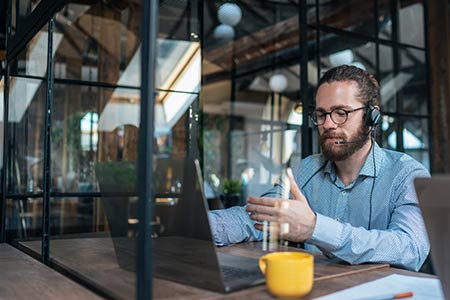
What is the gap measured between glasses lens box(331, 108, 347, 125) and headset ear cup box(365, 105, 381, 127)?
88 mm

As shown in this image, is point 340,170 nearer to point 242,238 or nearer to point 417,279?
point 242,238

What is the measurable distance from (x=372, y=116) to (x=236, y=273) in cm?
91

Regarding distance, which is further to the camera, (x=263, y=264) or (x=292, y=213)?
(x=292, y=213)

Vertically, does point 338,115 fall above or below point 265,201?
above

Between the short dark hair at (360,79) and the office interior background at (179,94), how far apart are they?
1.29 feet

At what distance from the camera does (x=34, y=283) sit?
43.3 inches

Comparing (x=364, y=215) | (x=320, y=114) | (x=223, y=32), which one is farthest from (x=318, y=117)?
(x=223, y=32)

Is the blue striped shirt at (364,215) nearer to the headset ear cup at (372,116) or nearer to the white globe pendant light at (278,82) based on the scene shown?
the headset ear cup at (372,116)

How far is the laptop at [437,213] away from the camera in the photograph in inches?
26.9

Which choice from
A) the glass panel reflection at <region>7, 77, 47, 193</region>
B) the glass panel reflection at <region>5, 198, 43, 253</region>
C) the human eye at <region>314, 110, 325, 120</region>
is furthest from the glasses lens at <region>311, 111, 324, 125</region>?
the glass panel reflection at <region>7, 77, 47, 193</region>

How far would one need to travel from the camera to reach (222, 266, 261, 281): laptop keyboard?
3.37ft

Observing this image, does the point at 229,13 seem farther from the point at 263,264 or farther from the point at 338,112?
the point at 263,264

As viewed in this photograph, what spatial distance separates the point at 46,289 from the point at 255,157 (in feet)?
18.5

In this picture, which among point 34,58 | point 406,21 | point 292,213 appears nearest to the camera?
point 292,213
